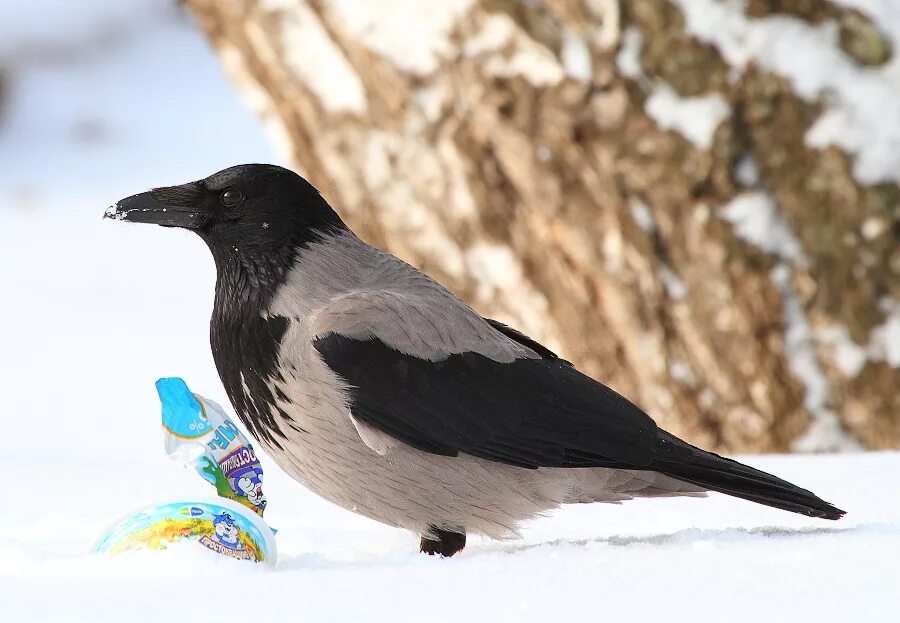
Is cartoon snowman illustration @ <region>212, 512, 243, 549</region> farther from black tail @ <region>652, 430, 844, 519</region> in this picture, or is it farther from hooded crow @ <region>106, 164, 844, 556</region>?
black tail @ <region>652, 430, 844, 519</region>

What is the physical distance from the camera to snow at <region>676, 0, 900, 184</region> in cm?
473

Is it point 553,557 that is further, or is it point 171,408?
point 171,408

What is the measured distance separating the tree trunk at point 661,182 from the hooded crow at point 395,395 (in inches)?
83.9

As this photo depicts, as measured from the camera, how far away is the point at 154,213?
277 cm

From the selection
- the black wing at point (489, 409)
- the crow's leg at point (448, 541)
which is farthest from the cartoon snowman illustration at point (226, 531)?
the crow's leg at point (448, 541)

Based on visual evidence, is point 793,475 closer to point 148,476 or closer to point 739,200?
point 739,200

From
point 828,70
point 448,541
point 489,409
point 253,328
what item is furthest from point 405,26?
point 448,541

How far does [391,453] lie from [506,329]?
1.86ft

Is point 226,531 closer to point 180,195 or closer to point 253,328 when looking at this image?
point 253,328

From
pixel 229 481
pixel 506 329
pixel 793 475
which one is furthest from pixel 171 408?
pixel 793 475

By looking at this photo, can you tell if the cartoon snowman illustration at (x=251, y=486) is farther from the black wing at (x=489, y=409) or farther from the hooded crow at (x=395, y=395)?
the black wing at (x=489, y=409)

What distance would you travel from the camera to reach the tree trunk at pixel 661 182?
4750 millimetres

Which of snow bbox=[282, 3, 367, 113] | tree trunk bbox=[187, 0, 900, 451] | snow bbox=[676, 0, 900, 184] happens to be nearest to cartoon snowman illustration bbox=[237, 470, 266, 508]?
tree trunk bbox=[187, 0, 900, 451]

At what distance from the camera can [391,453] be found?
2.49 metres
